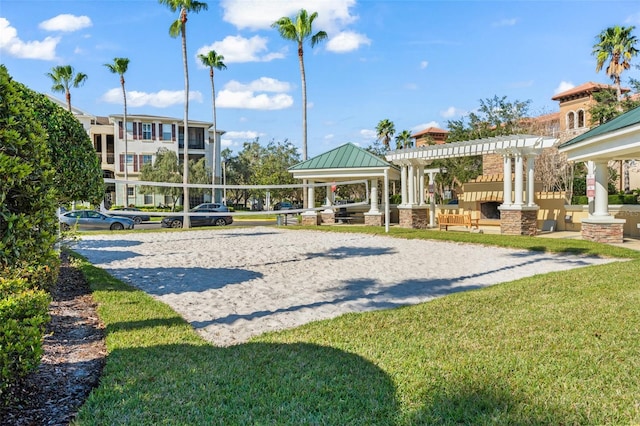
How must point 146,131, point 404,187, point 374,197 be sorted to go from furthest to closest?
point 146,131 < point 374,197 < point 404,187

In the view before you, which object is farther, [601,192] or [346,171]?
[346,171]

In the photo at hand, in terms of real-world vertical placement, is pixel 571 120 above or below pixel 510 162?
above

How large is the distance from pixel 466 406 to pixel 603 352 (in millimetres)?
1813

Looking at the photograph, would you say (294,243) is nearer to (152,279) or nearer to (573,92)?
(152,279)

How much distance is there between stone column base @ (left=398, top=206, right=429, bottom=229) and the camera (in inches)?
805

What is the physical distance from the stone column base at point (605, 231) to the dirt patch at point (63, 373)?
1406cm

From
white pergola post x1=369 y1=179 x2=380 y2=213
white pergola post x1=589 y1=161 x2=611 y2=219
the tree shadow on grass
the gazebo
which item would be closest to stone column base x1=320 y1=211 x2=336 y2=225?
the gazebo

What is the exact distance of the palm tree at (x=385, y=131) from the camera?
55.7 meters

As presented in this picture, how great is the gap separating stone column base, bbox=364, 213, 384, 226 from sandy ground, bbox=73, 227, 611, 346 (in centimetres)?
658

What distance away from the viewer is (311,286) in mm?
8195

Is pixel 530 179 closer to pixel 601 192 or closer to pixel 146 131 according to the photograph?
pixel 601 192

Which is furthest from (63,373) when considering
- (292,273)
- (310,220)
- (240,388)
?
(310,220)

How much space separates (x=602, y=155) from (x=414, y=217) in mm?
8221

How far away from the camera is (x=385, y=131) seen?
5603 centimetres
